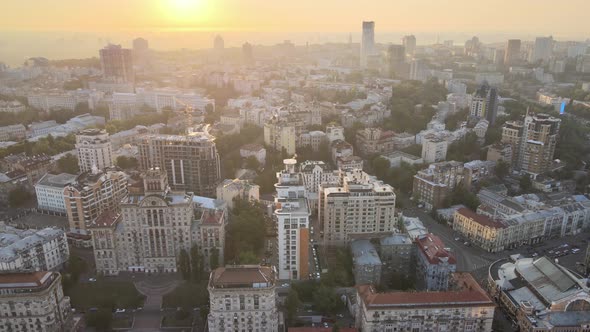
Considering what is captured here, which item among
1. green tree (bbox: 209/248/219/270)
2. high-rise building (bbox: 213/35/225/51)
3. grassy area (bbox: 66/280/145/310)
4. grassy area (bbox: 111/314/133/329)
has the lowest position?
grassy area (bbox: 111/314/133/329)

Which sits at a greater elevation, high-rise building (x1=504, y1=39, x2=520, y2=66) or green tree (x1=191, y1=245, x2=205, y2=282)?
high-rise building (x1=504, y1=39, x2=520, y2=66)

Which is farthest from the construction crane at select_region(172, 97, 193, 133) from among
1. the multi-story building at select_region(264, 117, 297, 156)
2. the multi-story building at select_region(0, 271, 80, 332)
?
the multi-story building at select_region(0, 271, 80, 332)

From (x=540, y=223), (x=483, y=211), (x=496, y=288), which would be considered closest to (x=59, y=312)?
(x=496, y=288)

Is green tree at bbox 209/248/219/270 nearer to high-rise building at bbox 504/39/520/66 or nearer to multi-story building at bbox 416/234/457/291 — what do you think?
multi-story building at bbox 416/234/457/291

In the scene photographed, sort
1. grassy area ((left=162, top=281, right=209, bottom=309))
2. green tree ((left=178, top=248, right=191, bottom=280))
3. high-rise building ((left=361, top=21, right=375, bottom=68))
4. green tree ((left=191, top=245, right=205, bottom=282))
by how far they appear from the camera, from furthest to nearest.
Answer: high-rise building ((left=361, top=21, right=375, bottom=68))
green tree ((left=178, top=248, right=191, bottom=280))
green tree ((left=191, top=245, right=205, bottom=282))
grassy area ((left=162, top=281, right=209, bottom=309))

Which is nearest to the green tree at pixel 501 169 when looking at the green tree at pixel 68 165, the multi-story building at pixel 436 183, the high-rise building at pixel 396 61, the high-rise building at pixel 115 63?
the multi-story building at pixel 436 183

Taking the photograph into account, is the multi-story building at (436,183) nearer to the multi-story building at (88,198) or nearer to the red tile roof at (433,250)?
the red tile roof at (433,250)
